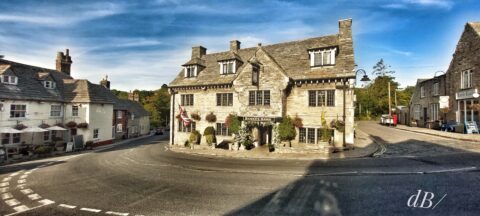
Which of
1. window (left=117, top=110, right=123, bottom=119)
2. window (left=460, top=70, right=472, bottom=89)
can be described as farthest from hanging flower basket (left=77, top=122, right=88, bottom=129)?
window (left=460, top=70, right=472, bottom=89)

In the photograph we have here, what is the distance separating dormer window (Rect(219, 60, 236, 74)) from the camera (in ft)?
90.9

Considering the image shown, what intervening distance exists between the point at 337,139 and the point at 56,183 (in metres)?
21.4

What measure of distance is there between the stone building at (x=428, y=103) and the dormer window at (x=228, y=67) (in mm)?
26902

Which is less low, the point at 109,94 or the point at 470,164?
the point at 109,94

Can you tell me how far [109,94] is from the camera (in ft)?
139

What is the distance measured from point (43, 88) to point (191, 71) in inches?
809

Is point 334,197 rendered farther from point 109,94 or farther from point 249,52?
point 109,94

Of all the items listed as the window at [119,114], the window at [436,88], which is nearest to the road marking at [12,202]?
the window at [119,114]

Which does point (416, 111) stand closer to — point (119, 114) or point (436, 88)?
Result: point (436, 88)

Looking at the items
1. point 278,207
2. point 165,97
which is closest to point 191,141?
point 278,207

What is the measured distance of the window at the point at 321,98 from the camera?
Answer: 22.0 metres

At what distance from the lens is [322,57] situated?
910 inches

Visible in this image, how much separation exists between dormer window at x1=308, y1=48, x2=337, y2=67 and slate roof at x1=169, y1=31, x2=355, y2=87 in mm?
450

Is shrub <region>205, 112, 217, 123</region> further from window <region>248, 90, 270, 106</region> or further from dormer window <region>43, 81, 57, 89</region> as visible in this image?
dormer window <region>43, 81, 57, 89</region>
